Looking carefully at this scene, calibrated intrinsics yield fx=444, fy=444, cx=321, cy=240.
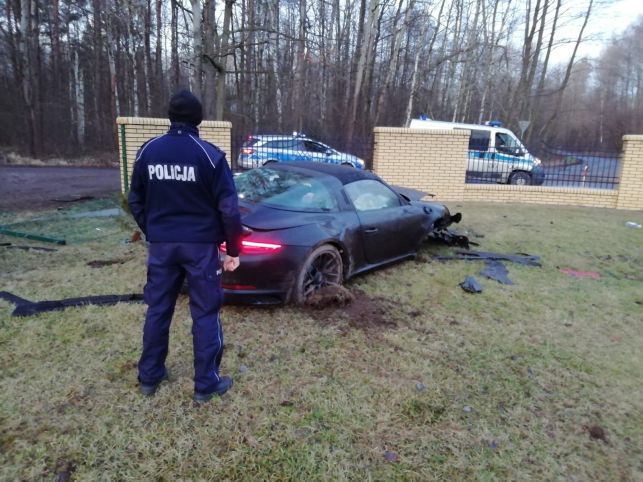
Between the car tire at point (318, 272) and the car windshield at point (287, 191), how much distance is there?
0.47 metres

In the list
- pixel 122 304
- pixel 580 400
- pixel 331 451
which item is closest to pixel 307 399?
pixel 331 451

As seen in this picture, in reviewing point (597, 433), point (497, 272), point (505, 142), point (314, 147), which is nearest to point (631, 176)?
point (505, 142)

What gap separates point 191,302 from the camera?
255 centimetres

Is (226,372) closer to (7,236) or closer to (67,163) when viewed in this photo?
(7,236)

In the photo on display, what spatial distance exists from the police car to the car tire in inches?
267

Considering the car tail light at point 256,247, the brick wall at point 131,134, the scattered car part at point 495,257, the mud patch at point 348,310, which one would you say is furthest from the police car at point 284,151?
the car tail light at point 256,247

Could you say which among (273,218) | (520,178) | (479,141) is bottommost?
(273,218)

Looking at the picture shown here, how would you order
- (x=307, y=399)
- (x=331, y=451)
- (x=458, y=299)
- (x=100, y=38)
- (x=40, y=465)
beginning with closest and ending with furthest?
Result: (x=40, y=465) → (x=331, y=451) → (x=307, y=399) → (x=458, y=299) → (x=100, y=38)

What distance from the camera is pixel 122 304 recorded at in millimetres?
3994

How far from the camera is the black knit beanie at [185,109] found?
241 cm

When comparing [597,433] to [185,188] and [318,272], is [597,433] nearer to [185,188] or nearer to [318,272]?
[318,272]

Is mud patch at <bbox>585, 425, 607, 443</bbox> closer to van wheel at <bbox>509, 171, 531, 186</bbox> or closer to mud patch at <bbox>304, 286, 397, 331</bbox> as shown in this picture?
mud patch at <bbox>304, 286, 397, 331</bbox>

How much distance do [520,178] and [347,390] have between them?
39.8 feet

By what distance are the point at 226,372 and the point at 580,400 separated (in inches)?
92.1
